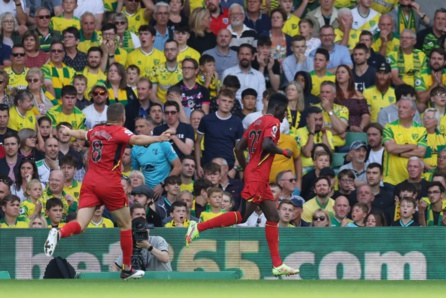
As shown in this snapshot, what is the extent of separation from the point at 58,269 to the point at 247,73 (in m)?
6.31

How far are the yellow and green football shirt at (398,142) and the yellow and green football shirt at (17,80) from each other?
17.6ft

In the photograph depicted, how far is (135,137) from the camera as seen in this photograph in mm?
14164

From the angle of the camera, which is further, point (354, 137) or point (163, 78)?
point (163, 78)

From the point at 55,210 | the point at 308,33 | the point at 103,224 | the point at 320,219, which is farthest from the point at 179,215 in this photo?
the point at 308,33

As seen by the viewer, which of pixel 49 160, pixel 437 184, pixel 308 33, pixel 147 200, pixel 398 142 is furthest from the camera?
pixel 308 33

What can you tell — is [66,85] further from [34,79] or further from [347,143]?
[347,143]

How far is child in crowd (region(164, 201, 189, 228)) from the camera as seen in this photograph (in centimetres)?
1670

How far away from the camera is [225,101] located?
18844mm

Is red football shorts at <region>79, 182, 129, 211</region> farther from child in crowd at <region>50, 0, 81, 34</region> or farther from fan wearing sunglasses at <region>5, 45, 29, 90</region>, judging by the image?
child in crowd at <region>50, 0, 81, 34</region>

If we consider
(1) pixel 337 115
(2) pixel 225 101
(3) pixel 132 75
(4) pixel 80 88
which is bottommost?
(1) pixel 337 115

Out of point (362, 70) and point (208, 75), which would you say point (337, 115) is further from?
point (208, 75)

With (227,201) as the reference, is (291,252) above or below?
below

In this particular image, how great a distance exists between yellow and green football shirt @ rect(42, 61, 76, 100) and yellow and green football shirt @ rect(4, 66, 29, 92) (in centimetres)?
34

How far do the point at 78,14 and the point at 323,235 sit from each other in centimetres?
734
